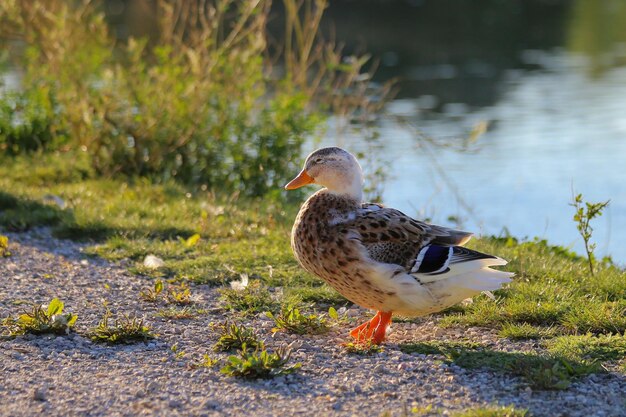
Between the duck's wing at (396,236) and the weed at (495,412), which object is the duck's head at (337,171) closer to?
the duck's wing at (396,236)

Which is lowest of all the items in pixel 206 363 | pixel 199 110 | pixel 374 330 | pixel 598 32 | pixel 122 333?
pixel 122 333

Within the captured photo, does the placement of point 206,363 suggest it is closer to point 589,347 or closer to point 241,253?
point 589,347

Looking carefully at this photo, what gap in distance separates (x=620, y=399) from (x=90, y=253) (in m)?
4.33

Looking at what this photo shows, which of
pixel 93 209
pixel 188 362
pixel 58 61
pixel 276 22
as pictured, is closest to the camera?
pixel 188 362

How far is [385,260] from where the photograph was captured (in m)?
5.10

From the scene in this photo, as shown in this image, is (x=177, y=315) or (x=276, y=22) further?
(x=276, y=22)

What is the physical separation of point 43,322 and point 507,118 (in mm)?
12187

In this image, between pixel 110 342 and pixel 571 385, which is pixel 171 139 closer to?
pixel 110 342

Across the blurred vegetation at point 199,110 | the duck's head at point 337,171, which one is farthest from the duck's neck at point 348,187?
the blurred vegetation at point 199,110

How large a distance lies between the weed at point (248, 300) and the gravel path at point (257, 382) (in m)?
0.23

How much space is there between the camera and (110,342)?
5184mm

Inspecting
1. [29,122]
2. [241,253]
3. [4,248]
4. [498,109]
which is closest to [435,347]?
[241,253]

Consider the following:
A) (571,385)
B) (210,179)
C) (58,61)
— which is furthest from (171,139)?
(571,385)

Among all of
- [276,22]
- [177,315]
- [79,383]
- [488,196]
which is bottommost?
[79,383]
